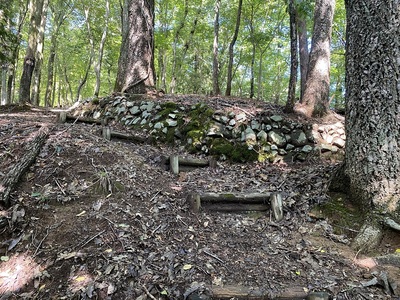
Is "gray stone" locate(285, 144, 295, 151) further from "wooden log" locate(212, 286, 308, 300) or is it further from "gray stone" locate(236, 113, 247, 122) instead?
"wooden log" locate(212, 286, 308, 300)

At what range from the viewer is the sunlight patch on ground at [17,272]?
2.30 metres

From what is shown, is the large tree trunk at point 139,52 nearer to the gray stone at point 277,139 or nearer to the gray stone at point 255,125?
the gray stone at point 255,125

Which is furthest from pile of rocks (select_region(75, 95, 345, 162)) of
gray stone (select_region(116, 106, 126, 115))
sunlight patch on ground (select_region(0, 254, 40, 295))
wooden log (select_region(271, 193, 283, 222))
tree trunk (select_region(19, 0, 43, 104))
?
tree trunk (select_region(19, 0, 43, 104))

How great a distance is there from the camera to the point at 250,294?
7.69 feet

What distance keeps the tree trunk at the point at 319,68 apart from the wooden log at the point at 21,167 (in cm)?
530

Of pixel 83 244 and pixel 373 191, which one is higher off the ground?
pixel 373 191

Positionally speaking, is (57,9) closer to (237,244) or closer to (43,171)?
(43,171)

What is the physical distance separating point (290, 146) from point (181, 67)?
1426 cm

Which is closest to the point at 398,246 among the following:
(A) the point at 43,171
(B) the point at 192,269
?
(B) the point at 192,269

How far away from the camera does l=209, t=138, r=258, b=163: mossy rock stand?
5035mm

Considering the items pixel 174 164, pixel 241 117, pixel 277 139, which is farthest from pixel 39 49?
pixel 277 139

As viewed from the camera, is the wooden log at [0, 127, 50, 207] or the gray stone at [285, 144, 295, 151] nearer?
the wooden log at [0, 127, 50, 207]

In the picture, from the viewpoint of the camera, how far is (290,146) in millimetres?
5227

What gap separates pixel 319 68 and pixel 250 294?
5.66 metres
